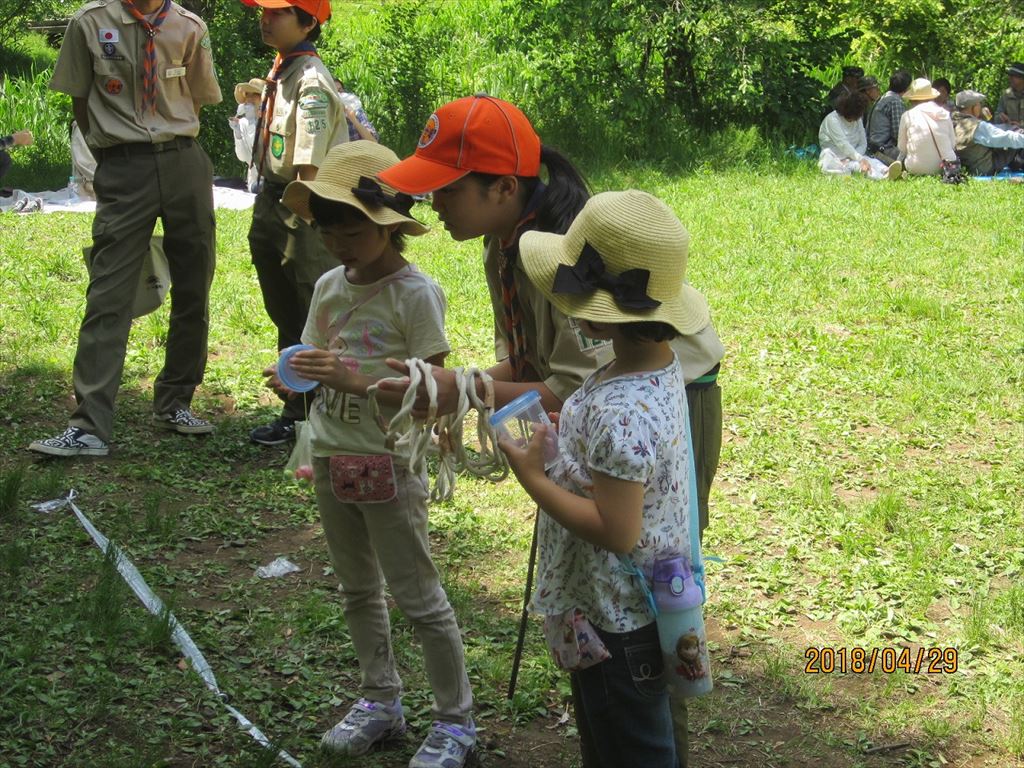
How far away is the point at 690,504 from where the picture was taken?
2602 mm

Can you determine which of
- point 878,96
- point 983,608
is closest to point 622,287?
point 983,608

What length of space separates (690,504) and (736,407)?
388cm

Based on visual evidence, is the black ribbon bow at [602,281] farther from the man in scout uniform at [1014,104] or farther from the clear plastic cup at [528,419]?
the man in scout uniform at [1014,104]

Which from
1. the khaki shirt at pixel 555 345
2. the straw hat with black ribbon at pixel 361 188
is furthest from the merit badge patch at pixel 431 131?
the khaki shirt at pixel 555 345

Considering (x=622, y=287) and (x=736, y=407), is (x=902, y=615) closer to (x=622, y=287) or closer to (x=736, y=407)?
(x=736, y=407)

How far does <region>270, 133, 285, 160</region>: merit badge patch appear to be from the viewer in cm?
529

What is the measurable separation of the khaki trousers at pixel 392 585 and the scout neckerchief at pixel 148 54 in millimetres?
2972

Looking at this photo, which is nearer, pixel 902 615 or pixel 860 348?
pixel 902 615

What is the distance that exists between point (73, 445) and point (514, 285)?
3.27m

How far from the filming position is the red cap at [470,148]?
9.52ft

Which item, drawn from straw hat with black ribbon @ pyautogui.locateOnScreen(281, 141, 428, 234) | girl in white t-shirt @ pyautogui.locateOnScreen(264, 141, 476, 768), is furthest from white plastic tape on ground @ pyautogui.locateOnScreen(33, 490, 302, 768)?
straw hat with black ribbon @ pyautogui.locateOnScreen(281, 141, 428, 234)
